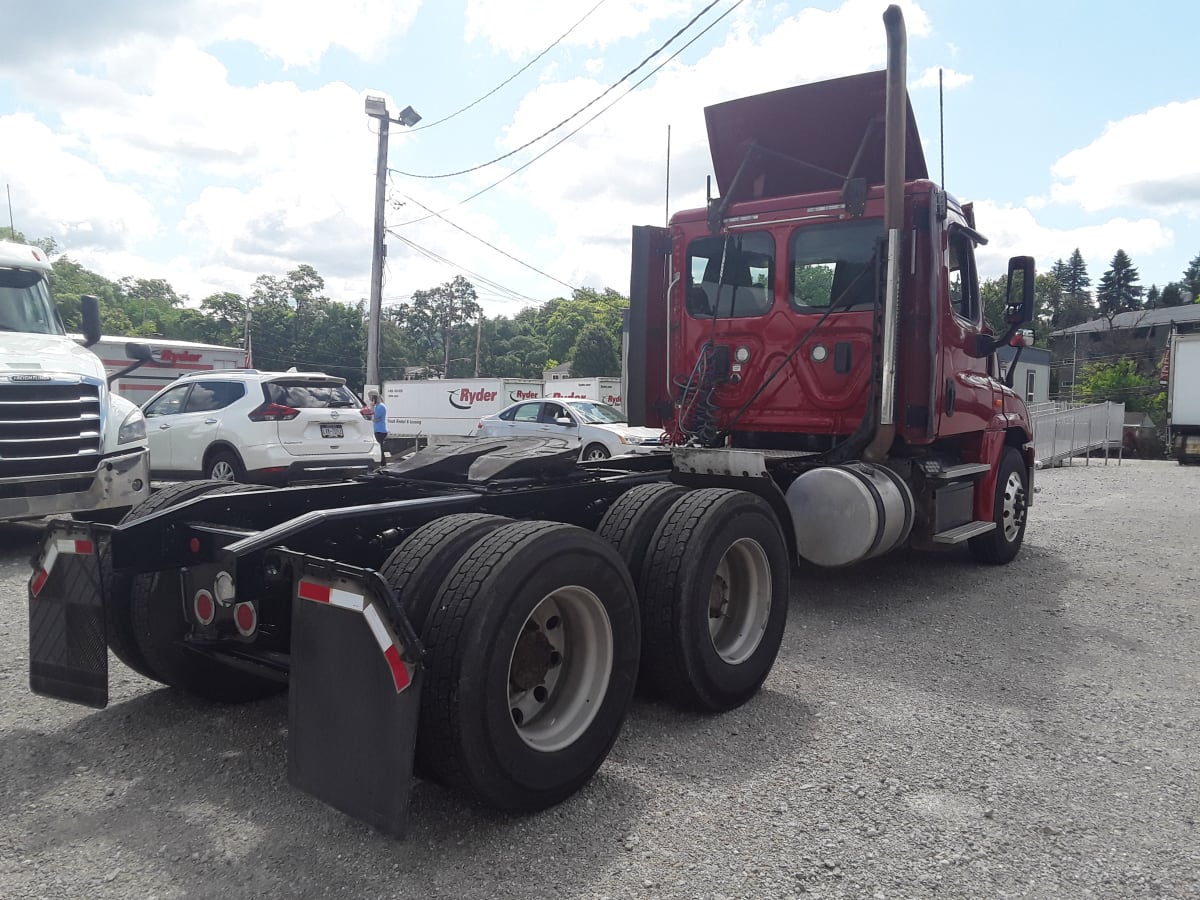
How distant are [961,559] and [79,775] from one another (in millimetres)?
7061

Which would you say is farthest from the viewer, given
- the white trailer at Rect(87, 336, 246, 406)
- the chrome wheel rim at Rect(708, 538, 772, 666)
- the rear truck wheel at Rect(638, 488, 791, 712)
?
the white trailer at Rect(87, 336, 246, 406)

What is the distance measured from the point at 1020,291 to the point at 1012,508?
1.92m

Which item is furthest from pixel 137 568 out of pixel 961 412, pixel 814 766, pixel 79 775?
pixel 961 412

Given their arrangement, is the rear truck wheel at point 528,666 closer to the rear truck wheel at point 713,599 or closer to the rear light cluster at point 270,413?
the rear truck wheel at point 713,599

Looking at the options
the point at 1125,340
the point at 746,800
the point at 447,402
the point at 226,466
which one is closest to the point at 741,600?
the point at 746,800

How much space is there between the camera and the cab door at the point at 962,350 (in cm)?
657

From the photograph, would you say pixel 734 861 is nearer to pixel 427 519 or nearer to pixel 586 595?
pixel 586 595

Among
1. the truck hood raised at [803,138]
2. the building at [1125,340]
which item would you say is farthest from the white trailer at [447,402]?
the building at [1125,340]

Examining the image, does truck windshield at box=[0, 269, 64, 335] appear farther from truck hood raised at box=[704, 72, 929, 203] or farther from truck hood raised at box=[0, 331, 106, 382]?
truck hood raised at box=[704, 72, 929, 203]

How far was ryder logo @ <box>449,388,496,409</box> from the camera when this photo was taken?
28.8 m

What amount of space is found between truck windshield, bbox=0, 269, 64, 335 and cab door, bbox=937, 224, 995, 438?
7989 mm

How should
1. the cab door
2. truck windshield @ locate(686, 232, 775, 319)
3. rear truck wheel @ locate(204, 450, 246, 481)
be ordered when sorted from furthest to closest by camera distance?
1. rear truck wheel @ locate(204, 450, 246, 481)
2. truck windshield @ locate(686, 232, 775, 319)
3. the cab door

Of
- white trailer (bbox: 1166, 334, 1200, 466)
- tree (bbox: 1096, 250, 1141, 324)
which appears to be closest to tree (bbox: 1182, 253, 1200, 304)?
tree (bbox: 1096, 250, 1141, 324)

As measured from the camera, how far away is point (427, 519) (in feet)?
11.4
